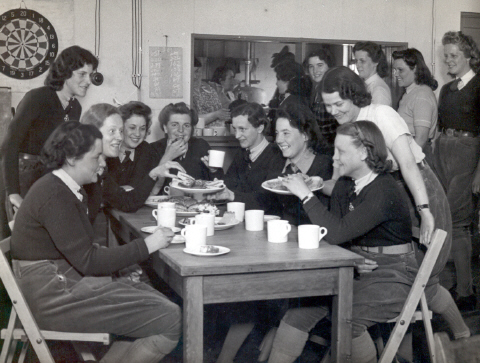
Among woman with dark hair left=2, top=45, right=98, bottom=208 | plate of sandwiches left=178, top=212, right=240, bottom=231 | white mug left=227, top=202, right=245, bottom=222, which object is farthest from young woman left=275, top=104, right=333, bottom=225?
woman with dark hair left=2, top=45, right=98, bottom=208

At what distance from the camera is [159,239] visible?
7.19 feet

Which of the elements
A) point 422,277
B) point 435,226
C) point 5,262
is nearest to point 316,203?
point 422,277

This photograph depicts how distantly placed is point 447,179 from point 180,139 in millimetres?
1974

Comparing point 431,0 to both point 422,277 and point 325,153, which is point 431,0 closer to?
point 325,153

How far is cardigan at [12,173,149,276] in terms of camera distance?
2051mm

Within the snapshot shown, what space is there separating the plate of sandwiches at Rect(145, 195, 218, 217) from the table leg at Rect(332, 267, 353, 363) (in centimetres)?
93

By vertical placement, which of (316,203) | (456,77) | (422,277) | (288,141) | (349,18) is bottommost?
(422,277)

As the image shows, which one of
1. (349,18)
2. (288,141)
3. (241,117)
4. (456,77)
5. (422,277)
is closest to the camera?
(422,277)

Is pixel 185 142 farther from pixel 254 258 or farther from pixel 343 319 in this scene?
pixel 343 319

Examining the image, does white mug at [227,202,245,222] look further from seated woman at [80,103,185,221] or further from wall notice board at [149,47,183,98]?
wall notice board at [149,47,183,98]

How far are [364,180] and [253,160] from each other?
4.19 feet

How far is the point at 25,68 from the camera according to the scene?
16.0 ft

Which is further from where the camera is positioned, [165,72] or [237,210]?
[165,72]

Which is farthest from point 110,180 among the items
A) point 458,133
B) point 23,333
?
point 458,133
